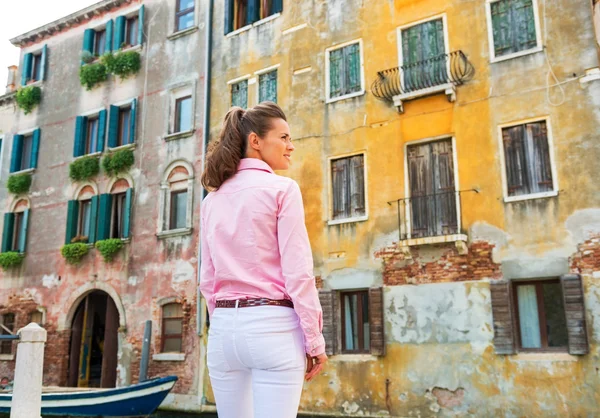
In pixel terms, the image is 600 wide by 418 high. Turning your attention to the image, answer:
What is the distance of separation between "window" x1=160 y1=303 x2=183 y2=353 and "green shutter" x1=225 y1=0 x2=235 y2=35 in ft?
27.1

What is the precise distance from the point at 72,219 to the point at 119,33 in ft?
21.2

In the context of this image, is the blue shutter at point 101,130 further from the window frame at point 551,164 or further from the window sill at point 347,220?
the window frame at point 551,164

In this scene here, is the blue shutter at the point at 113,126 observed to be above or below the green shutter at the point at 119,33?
below

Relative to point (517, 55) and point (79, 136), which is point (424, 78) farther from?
point (79, 136)

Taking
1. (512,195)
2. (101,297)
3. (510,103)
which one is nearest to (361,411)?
(512,195)

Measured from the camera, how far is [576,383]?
423 inches

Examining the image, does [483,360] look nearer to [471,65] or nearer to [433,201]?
[433,201]

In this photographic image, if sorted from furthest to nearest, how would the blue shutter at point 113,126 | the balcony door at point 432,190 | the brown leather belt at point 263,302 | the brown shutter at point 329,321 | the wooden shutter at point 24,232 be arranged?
the wooden shutter at point 24,232 → the blue shutter at point 113,126 → the brown shutter at point 329,321 → the balcony door at point 432,190 → the brown leather belt at point 263,302

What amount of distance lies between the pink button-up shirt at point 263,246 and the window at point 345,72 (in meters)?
12.5

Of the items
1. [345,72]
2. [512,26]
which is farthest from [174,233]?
[512,26]

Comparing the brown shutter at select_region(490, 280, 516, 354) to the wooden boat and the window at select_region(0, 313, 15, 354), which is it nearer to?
the wooden boat

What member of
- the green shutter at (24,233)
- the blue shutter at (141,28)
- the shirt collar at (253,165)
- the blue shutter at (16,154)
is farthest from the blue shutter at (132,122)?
the shirt collar at (253,165)

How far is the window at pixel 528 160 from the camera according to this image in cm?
1195

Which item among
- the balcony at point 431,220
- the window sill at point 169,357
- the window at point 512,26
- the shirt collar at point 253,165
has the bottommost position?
the window sill at point 169,357
